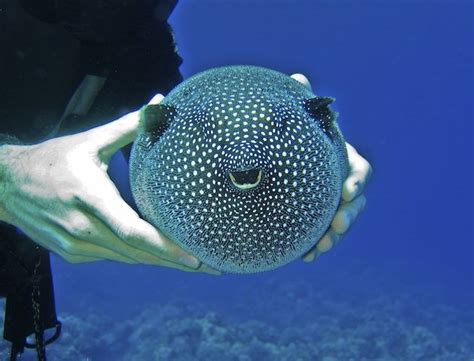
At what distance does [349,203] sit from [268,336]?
11.4 meters

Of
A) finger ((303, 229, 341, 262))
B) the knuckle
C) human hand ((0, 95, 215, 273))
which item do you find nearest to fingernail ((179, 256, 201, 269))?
human hand ((0, 95, 215, 273))

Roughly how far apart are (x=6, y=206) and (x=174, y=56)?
2.59 m

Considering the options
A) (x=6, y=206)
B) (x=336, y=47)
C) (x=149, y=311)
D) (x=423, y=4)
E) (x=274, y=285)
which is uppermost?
(x=423, y=4)

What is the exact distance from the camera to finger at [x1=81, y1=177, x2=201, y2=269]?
6.49 ft

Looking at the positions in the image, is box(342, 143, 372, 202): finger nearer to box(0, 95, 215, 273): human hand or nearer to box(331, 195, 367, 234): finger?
box(331, 195, 367, 234): finger

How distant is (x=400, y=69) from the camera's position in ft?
173

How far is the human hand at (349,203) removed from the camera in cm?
253

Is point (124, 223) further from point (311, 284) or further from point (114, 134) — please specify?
point (311, 284)

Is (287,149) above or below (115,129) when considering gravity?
above

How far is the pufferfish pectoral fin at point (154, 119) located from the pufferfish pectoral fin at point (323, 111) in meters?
0.67

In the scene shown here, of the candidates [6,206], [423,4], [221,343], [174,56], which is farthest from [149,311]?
[423,4]

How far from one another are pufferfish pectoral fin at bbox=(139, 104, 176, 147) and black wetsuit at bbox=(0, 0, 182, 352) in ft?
6.60

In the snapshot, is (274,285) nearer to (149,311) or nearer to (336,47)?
(149,311)

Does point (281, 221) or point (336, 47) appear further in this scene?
point (336, 47)
